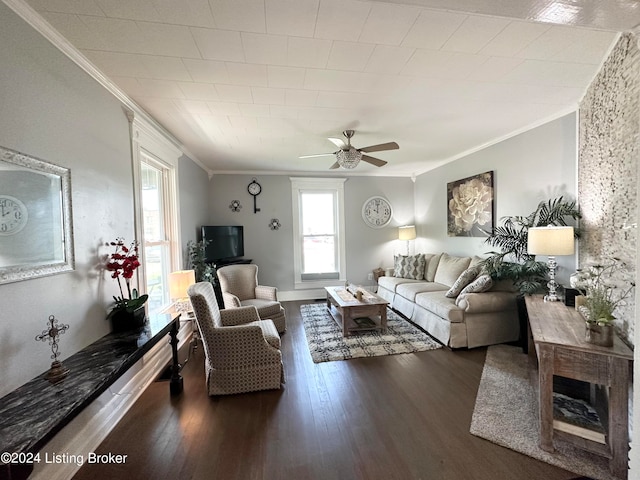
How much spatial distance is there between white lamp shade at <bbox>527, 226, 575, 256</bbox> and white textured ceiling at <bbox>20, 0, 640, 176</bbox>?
1255 millimetres

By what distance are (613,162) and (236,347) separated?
330 centimetres

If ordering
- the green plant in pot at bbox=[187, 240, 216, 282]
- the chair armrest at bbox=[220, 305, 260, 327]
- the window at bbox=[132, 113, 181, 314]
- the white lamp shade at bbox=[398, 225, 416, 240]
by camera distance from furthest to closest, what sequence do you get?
1. the white lamp shade at bbox=[398, 225, 416, 240]
2. the green plant in pot at bbox=[187, 240, 216, 282]
3. the chair armrest at bbox=[220, 305, 260, 327]
4. the window at bbox=[132, 113, 181, 314]

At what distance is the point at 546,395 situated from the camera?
1645 millimetres

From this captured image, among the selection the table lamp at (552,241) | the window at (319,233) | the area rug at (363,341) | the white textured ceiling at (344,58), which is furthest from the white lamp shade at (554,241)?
the window at (319,233)

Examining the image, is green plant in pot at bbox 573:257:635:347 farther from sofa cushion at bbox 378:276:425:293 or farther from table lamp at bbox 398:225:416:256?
table lamp at bbox 398:225:416:256

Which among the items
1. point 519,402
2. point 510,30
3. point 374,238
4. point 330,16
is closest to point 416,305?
point 519,402

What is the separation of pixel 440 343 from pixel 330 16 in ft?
11.2

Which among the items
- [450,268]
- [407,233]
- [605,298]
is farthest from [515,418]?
[407,233]

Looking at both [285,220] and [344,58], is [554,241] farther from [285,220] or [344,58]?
[285,220]

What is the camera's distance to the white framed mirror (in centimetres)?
124

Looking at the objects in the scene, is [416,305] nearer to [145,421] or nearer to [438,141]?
[438,141]

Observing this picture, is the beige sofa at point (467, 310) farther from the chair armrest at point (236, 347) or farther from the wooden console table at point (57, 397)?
the wooden console table at point (57, 397)

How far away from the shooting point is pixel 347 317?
3.48m

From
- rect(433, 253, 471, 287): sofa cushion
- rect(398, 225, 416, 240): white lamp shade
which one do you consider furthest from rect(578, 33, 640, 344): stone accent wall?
rect(398, 225, 416, 240): white lamp shade
